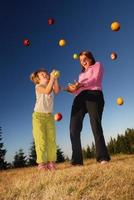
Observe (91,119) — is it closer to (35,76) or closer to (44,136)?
(44,136)

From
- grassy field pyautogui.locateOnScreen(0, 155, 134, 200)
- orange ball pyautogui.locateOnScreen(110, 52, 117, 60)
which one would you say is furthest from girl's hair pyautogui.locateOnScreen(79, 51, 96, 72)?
grassy field pyautogui.locateOnScreen(0, 155, 134, 200)

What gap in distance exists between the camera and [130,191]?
5.94 metres

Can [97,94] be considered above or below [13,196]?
above

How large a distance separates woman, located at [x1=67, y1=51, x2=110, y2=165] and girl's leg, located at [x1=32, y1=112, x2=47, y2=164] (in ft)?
2.62

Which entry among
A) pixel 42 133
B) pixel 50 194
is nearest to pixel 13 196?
pixel 50 194

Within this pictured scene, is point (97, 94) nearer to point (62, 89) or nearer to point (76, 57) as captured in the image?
point (62, 89)

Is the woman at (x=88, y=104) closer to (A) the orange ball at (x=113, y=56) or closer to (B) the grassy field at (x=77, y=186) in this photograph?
(A) the orange ball at (x=113, y=56)

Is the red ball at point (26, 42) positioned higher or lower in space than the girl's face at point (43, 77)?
higher

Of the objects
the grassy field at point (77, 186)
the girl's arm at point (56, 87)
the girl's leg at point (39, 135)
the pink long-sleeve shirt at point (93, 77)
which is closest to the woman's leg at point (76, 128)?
the pink long-sleeve shirt at point (93, 77)

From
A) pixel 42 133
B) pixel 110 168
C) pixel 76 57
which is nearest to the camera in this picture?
pixel 110 168

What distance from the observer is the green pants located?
29.3 ft

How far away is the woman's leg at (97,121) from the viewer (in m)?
9.00

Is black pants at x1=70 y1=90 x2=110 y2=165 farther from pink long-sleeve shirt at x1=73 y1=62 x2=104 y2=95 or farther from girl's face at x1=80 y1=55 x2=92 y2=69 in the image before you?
girl's face at x1=80 y1=55 x2=92 y2=69

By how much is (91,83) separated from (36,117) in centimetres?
152
